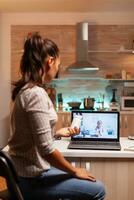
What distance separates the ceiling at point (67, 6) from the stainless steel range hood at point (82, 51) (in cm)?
34

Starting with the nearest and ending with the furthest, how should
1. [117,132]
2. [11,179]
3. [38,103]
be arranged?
[11,179], [38,103], [117,132]

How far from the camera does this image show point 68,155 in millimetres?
2402

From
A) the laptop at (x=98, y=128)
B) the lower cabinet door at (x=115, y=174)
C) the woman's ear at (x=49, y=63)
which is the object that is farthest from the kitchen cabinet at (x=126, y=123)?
the woman's ear at (x=49, y=63)

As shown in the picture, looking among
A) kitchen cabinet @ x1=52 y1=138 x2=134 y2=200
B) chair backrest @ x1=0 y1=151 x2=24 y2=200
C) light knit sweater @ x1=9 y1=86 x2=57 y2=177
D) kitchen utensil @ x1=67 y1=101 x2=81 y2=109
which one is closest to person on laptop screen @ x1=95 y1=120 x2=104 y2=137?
kitchen cabinet @ x1=52 y1=138 x2=134 y2=200

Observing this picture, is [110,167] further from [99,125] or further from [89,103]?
[89,103]

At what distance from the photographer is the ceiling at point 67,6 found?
5.15 m

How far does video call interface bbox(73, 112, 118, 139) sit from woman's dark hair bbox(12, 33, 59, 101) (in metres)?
1.15

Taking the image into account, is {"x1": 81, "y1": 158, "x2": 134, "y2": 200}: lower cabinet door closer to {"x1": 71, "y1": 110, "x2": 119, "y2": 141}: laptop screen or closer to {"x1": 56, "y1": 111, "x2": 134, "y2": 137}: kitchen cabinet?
{"x1": 71, "y1": 110, "x2": 119, "y2": 141}: laptop screen

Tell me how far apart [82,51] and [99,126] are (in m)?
3.09

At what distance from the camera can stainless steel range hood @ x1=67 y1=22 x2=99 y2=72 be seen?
5.68 metres

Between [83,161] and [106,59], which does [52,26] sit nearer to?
[106,59]

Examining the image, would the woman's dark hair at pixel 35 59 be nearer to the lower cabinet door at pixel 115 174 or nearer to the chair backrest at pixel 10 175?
the chair backrest at pixel 10 175

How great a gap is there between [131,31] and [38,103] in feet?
15.0

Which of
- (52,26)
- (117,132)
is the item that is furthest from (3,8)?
(117,132)
